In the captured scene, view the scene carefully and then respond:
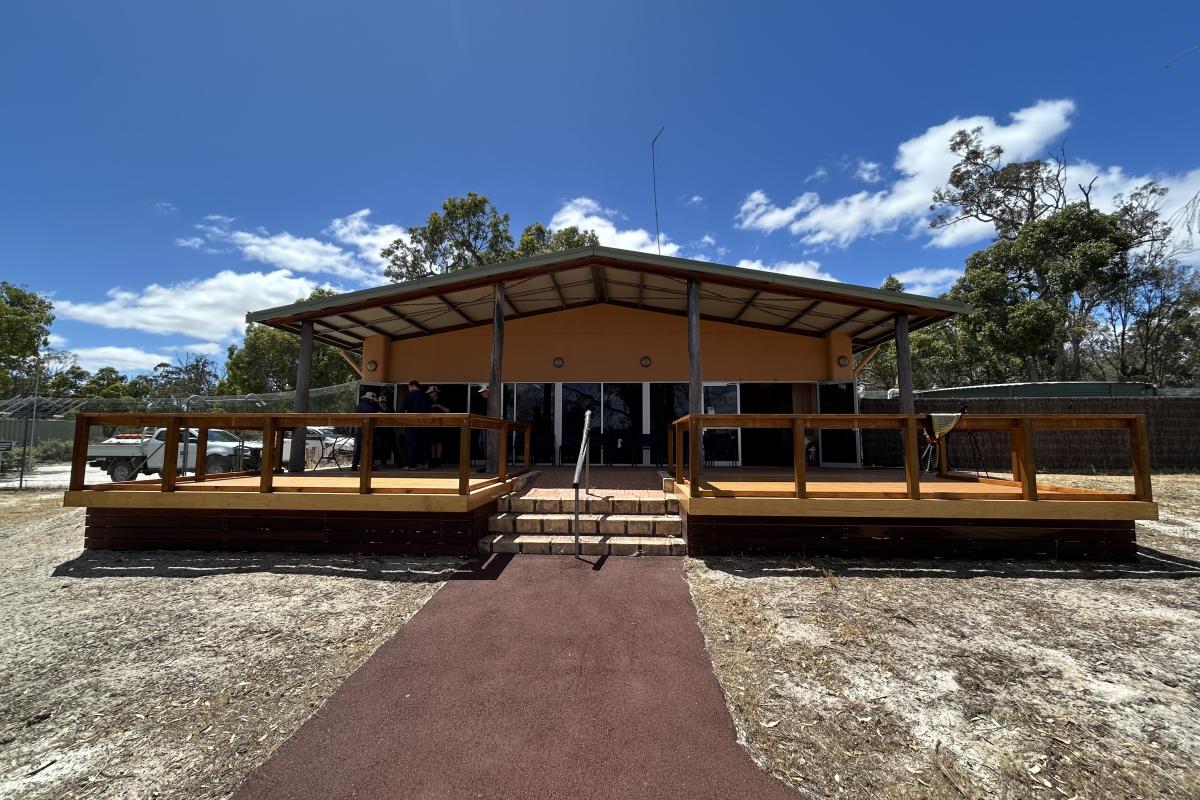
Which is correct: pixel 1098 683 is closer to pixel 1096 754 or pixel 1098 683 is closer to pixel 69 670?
pixel 1096 754

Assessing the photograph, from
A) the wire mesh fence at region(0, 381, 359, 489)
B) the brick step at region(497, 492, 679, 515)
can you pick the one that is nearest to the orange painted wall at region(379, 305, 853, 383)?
the wire mesh fence at region(0, 381, 359, 489)

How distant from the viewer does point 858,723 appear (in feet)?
7.66

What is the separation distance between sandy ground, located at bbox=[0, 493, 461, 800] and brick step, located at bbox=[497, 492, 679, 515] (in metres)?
1.09

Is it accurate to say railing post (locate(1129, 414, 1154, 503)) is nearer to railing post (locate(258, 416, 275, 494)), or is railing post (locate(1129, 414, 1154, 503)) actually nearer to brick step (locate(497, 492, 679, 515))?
brick step (locate(497, 492, 679, 515))

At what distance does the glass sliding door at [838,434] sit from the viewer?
33.5ft

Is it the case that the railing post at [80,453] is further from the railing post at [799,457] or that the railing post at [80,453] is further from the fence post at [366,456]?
the railing post at [799,457]

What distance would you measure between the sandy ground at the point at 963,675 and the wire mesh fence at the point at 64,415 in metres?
9.31

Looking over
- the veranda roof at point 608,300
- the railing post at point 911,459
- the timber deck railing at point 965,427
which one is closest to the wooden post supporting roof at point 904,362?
the veranda roof at point 608,300

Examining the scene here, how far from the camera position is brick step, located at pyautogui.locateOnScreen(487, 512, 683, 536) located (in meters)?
5.23

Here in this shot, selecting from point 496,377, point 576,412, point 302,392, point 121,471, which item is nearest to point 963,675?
point 496,377

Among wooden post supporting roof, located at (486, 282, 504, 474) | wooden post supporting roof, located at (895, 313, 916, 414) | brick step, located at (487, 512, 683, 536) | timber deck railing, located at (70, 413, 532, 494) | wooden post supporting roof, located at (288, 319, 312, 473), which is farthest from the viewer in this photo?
wooden post supporting roof, located at (288, 319, 312, 473)

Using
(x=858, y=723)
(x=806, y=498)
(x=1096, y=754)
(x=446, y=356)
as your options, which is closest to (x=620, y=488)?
(x=806, y=498)

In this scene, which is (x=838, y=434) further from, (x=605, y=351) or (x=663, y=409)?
(x=605, y=351)

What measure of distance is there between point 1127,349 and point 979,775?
31.3m
